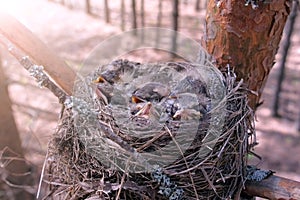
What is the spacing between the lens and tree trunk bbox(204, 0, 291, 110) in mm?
961

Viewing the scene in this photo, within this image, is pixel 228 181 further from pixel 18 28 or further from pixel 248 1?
pixel 18 28

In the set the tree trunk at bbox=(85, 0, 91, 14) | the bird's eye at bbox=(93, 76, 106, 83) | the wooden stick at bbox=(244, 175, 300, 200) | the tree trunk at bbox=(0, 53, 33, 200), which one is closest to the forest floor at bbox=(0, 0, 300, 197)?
the tree trunk at bbox=(85, 0, 91, 14)

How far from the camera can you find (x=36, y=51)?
40.6 inches

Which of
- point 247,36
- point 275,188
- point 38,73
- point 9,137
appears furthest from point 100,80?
point 9,137

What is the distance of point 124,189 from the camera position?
0.89 meters

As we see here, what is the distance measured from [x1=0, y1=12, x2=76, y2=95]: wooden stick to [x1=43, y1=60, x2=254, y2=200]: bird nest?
0.04 meters

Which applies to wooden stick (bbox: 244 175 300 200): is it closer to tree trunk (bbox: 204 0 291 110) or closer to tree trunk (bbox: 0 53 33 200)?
tree trunk (bbox: 204 0 291 110)

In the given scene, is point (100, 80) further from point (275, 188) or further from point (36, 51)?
point (275, 188)

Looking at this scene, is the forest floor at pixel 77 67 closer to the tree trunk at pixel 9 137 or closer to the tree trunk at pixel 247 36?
the tree trunk at pixel 9 137

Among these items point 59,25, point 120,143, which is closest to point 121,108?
point 120,143

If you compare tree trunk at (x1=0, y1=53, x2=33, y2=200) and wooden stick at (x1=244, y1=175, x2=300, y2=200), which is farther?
tree trunk at (x1=0, y1=53, x2=33, y2=200)

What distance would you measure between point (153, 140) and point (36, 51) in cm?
39

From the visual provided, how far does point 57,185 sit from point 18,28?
0.42 metres

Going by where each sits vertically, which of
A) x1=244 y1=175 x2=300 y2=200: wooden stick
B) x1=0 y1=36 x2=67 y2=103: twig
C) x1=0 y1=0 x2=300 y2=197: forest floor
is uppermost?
x1=0 y1=36 x2=67 y2=103: twig
